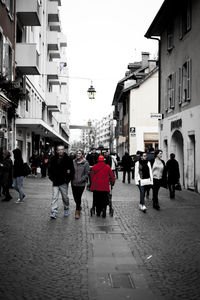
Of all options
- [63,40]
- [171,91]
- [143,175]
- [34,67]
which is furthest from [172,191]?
[63,40]

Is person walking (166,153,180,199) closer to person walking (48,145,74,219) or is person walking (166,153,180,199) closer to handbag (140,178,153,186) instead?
handbag (140,178,153,186)

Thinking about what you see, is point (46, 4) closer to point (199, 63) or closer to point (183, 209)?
point (199, 63)

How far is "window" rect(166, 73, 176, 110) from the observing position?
23.4m

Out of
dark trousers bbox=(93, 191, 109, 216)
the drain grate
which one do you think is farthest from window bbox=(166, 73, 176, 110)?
the drain grate

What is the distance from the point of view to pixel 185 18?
70.0 feet

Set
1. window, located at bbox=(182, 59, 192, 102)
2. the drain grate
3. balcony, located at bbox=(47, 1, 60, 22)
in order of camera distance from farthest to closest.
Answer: balcony, located at bbox=(47, 1, 60, 22) → window, located at bbox=(182, 59, 192, 102) → the drain grate

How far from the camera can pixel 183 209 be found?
13352mm

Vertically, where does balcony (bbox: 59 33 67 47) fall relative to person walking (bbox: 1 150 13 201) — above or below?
above

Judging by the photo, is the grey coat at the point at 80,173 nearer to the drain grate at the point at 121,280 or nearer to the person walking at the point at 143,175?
the person walking at the point at 143,175

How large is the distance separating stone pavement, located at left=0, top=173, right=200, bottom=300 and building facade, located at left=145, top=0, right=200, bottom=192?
8141 mm

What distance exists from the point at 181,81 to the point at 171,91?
2.05 metres

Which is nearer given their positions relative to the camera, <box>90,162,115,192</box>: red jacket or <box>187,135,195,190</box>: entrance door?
<box>90,162,115,192</box>: red jacket

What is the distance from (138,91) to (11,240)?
36.8 m

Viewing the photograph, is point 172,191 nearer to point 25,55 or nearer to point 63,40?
point 25,55
